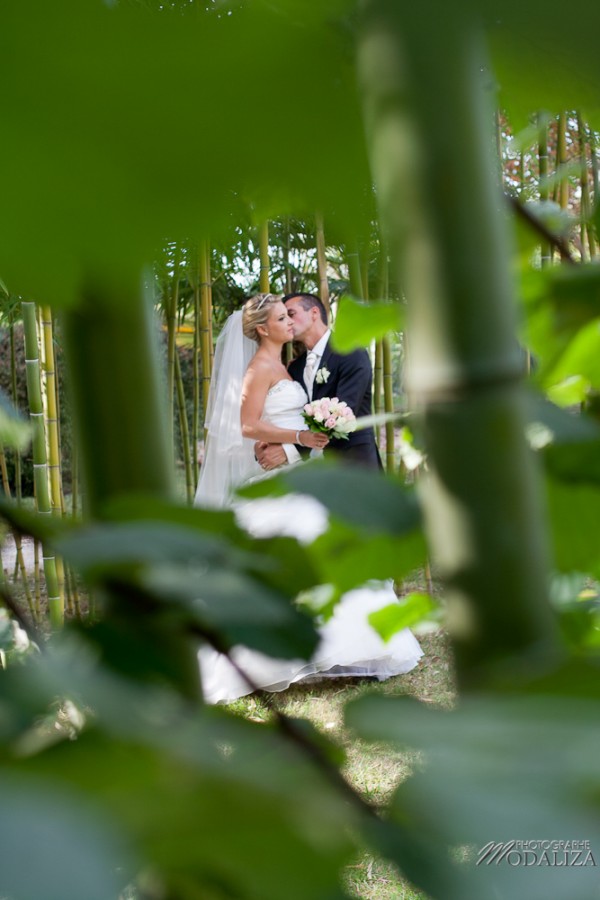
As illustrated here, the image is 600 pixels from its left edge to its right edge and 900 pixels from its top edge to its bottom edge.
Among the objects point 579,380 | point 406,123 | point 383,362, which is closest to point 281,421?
point 383,362

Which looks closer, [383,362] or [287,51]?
[287,51]

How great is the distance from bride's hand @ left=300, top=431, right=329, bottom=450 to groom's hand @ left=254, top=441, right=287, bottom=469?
16 centimetres

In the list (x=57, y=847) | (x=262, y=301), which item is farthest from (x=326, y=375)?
(x=57, y=847)

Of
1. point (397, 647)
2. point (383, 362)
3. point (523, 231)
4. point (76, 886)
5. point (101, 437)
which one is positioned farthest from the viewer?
point (383, 362)

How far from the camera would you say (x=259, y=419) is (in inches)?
123

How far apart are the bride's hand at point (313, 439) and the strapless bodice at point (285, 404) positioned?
0.50 ft

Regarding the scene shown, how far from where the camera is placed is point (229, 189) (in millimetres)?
162

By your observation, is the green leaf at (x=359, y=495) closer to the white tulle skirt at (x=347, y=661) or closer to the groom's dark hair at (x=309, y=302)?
the white tulle skirt at (x=347, y=661)

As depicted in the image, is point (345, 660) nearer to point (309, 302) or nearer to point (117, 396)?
point (309, 302)

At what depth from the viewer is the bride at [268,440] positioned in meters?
2.93

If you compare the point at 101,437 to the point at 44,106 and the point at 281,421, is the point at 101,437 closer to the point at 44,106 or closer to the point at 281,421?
the point at 44,106

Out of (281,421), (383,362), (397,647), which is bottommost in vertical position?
(397,647)

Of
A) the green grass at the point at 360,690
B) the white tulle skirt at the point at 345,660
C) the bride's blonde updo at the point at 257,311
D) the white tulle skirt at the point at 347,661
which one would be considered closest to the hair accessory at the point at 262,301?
the bride's blonde updo at the point at 257,311

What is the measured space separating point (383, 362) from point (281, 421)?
2.04ft
